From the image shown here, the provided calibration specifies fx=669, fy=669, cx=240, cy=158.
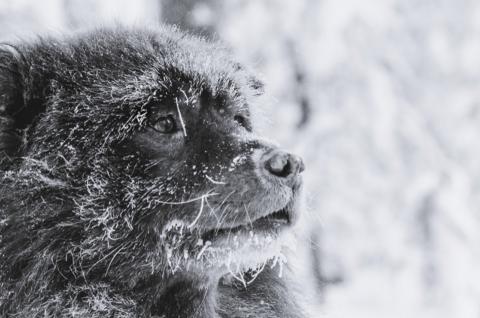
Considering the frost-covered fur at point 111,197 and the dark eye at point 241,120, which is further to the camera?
the dark eye at point 241,120

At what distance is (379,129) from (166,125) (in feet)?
14.4

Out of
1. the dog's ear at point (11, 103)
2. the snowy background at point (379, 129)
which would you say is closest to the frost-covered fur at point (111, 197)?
the dog's ear at point (11, 103)

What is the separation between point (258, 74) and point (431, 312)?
399 cm

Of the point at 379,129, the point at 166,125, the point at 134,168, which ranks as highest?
the point at 379,129

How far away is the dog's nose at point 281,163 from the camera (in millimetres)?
2988

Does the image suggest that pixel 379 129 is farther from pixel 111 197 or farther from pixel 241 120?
pixel 111 197

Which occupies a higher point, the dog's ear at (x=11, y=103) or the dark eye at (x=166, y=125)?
the dark eye at (x=166, y=125)

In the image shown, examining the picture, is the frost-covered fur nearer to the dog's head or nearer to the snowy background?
the dog's head

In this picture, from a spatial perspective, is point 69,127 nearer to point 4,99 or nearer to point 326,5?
point 4,99

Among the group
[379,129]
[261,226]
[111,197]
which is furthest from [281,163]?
[379,129]

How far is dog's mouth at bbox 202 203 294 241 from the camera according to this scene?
9.89ft

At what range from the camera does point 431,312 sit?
23.3 feet

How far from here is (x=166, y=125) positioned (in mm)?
3260

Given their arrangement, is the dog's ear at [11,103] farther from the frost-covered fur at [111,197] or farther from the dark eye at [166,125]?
the dark eye at [166,125]
